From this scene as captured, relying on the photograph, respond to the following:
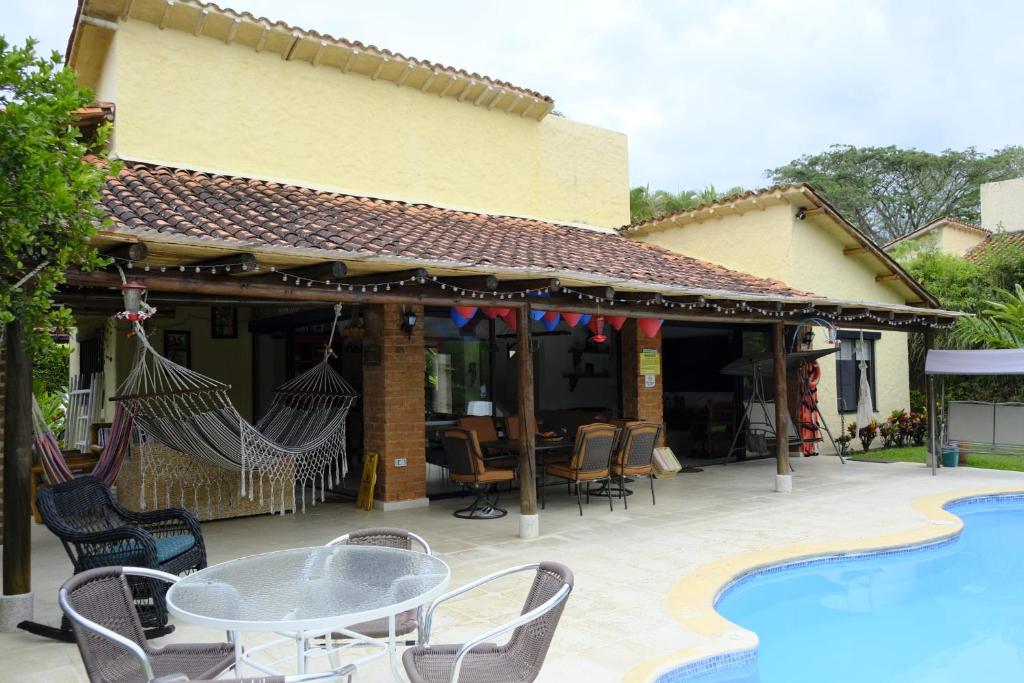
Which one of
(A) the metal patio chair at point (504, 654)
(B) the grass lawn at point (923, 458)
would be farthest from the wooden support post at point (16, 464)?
(B) the grass lawn at point (923, 458)

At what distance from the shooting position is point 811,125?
4191 cm

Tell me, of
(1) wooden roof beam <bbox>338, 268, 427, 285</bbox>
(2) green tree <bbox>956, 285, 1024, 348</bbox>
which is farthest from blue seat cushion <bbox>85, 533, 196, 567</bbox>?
(2) green tree <bbox>956, 285, 1024, 348</bbox>

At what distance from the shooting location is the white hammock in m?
6.24

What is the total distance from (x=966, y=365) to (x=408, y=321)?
754 centimetres

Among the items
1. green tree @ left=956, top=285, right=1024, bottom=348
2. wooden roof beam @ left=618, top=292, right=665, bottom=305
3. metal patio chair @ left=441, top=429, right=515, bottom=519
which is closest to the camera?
metal patio chair @ left=441, top=429, right=515, bottom=519

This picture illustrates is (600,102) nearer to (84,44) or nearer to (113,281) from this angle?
(84,44)

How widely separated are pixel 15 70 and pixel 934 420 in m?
10.9

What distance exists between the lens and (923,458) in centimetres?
1192

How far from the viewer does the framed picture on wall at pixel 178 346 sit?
941cm

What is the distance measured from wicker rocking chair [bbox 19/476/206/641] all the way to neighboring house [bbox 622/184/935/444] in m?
8.78

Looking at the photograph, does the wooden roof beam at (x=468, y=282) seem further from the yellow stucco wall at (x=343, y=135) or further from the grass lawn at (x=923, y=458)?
the grass lawn at (x=923, y=458)

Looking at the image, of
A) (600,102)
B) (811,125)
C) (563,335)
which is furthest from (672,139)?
(563,335)

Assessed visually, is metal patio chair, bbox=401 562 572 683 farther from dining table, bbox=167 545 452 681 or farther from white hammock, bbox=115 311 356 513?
white hammock, bbox=115 311 356 513

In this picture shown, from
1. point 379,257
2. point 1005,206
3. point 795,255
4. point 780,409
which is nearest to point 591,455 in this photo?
point 780,409
